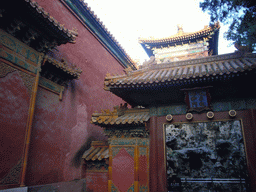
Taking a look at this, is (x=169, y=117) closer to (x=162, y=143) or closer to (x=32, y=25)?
(x=162, y=143)

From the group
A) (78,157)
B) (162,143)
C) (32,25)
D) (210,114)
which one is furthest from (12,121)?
(210,114)

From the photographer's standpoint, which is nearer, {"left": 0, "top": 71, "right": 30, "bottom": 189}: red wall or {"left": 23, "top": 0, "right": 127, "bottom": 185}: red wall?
{"left": 0, "top": 71, "right": 30, "bottom": 189}: red wall

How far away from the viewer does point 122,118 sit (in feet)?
21.1

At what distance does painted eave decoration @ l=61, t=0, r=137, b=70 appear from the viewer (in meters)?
9.41

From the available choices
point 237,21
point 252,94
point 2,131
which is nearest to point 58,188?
point 2,131

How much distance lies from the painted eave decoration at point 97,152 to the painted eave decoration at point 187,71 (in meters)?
2.11

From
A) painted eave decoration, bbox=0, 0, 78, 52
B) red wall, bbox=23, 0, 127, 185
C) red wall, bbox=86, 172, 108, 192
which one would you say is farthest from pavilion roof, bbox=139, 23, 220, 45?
red wall, bbox=86, 172, 108, 192

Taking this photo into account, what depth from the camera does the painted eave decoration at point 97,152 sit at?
6404 millimetres

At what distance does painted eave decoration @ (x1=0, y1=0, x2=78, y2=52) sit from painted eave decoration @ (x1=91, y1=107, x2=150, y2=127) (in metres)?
2.70

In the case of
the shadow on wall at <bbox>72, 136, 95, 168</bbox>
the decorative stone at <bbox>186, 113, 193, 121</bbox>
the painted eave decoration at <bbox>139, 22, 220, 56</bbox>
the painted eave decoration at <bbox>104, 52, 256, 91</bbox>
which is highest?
the painted eave decoration at <bbox>139, 22, 220, 56</bbox>

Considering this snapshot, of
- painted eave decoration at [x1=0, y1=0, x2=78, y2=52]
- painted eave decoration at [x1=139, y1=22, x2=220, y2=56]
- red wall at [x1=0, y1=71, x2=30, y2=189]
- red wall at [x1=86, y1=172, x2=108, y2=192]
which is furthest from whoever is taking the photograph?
painted eave decoration at [x1=139, y1=22, x2=220, y2=56]

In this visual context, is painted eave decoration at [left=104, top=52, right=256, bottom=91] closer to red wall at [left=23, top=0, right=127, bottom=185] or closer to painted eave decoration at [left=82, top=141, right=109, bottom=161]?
painted eave decoration at [left=82, top=141, right=109, bottom=161]

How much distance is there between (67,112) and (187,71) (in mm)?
4735

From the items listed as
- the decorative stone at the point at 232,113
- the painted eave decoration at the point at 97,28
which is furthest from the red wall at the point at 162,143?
the painted eave decoration at the point at 97,28
